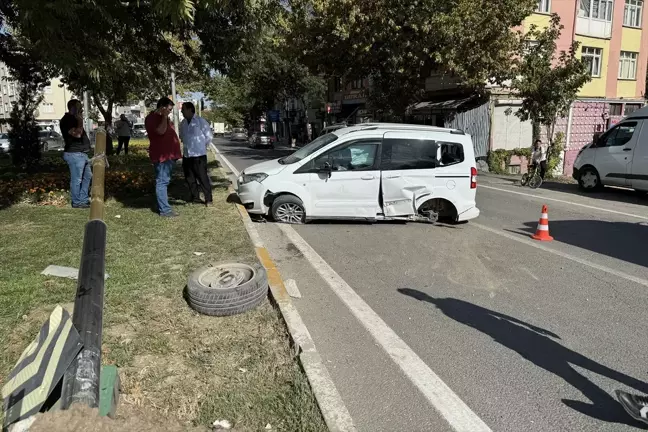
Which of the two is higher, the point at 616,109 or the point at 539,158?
the point at 616,109

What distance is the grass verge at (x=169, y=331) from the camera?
317 cm

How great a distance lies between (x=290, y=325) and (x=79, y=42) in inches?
208

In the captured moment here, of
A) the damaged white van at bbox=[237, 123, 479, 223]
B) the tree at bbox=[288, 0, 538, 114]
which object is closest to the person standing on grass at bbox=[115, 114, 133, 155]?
the tree at bbox=[288, 0, 538, 114]

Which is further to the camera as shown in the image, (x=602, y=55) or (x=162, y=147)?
(x=602, y=55)

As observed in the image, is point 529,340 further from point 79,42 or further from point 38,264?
point 79,42

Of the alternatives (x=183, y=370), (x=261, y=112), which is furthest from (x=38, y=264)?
(x=261, y=112)

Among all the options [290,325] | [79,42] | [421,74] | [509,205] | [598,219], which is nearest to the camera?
[290,325]

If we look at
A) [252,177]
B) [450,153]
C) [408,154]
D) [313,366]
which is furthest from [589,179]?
[313,366]

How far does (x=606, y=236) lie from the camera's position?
27.2ft

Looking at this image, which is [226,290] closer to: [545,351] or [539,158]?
[545,351]

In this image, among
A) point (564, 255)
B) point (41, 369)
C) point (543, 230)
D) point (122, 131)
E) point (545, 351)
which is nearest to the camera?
point (41, 369)

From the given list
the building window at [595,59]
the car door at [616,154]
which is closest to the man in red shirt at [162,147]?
the car door at [616,154]

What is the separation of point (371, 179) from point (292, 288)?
3659mm

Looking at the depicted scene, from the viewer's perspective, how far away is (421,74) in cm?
2438
